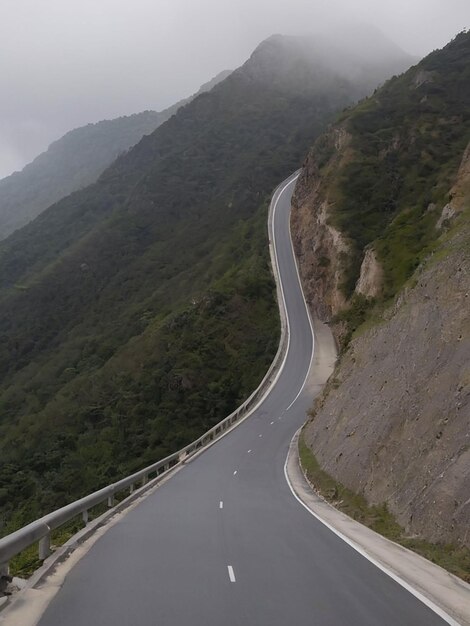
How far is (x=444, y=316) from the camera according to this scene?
1823 centimetres

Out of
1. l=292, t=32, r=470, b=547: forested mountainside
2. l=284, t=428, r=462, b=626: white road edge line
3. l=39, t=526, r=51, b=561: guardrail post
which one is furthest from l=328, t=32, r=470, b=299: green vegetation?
l=39, t=526, r=51, b=561: guardrail post

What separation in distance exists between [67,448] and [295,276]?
32995 mm

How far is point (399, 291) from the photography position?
87.5 feet

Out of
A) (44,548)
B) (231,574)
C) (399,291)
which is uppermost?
(44,548)

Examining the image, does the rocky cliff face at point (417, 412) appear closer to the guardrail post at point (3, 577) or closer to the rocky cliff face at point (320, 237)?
the guardrail post at point (3, 577)

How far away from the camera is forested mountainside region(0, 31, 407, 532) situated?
4100cm

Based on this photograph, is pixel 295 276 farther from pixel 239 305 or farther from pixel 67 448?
pixel 67 448

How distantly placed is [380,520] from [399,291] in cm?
1399

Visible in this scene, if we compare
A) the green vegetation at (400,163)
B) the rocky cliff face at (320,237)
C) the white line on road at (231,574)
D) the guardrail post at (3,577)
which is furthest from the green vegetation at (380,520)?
the rocky cliff face at (320,237)

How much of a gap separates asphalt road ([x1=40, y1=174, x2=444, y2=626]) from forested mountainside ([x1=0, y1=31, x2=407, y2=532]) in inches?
673

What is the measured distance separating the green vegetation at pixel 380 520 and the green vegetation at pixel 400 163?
71.2ft

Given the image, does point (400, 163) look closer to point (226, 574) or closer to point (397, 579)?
point (397, 579)

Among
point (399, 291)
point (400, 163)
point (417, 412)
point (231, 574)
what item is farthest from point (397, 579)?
point (400, 163)

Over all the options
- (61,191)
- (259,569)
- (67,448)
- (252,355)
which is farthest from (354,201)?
(61,191)
